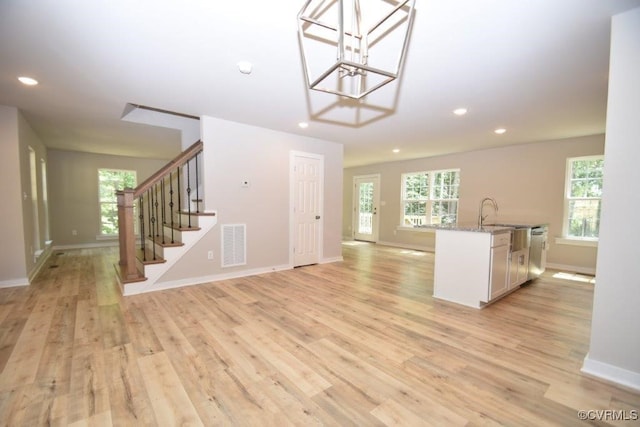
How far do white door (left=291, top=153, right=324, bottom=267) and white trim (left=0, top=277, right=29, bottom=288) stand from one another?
3.72 m

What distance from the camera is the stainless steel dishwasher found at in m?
4.02

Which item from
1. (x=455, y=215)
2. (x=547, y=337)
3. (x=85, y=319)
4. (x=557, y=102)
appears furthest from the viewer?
(x=455, y=215)

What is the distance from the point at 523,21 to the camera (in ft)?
5.91

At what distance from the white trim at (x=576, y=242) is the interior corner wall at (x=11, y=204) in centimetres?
840

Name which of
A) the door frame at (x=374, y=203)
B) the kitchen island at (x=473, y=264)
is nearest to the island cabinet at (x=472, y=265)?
the kitchen island at (x=473, y=264)

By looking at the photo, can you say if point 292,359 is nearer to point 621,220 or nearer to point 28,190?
point 621,220

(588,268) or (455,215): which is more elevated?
(455,215)

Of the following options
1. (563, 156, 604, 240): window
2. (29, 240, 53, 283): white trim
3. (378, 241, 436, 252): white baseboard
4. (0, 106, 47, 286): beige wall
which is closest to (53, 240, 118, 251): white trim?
(29, 240, 53, 283): white trim

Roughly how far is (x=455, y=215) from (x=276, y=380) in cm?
589

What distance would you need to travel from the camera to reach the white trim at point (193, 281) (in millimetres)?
3442

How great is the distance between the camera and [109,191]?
7.04 meters

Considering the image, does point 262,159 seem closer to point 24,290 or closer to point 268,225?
point 268,225

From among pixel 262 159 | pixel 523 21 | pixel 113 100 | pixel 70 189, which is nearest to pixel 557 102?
pixel 523 21

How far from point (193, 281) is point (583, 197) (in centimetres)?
652
